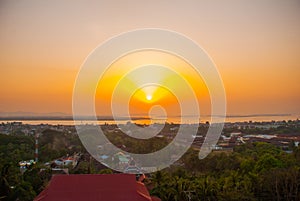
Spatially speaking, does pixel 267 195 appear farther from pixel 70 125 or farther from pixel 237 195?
pixel 70 125

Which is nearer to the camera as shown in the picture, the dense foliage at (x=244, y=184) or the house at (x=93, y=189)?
the house at (x=93, y=189)

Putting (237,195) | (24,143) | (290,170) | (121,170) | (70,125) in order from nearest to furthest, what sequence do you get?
(237,195) < (290,170) < (121,170) < (24,143) < (70,125)

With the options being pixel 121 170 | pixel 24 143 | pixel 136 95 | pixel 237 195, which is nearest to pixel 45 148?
pixel 24 143

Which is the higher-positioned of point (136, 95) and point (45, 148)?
point (136, 95)

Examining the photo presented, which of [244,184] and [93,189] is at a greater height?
[93,189]

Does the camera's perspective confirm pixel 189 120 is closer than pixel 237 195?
No

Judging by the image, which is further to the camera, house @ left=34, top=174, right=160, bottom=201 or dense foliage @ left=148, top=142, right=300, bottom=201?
dense foliage @ left=148, top=142, right=300, bottom=201

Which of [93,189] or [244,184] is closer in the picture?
[93,189]

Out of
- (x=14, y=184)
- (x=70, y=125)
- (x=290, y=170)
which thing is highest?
(x=70, y=125)
